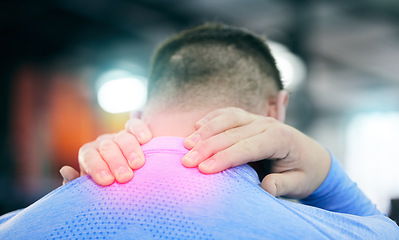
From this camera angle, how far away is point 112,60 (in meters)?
5.39

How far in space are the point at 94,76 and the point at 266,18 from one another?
3009 millimetres

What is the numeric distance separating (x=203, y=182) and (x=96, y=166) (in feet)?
0.71

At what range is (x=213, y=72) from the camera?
3.03 ft

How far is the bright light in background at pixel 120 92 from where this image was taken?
5.66 m

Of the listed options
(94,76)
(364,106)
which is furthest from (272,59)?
(364,106)

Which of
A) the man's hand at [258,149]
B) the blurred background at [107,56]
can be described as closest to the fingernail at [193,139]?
the man's hand at [258,149]

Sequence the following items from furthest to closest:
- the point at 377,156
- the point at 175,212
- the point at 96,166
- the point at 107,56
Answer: the point at 377,156 → the point at 107,56 → the point at 96,166 → the point at 175,212

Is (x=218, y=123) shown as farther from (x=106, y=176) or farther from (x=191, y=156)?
(x=106, y=176)

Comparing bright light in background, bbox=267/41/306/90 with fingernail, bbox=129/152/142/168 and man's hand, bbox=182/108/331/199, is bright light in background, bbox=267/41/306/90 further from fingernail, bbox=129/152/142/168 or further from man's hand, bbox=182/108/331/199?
fingernail, bbox=129/152/142/168

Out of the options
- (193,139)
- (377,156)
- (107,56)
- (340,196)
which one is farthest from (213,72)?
(377,156)

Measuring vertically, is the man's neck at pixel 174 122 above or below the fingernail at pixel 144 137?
above

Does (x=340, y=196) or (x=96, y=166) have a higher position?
(x=96, y=166)

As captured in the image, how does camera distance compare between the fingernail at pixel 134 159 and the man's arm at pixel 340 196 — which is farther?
the man's arm at pixel 340 196

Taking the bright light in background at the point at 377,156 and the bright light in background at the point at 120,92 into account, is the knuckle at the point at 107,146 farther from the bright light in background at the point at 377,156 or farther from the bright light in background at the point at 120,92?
the bright light in background at the point at 377,156
